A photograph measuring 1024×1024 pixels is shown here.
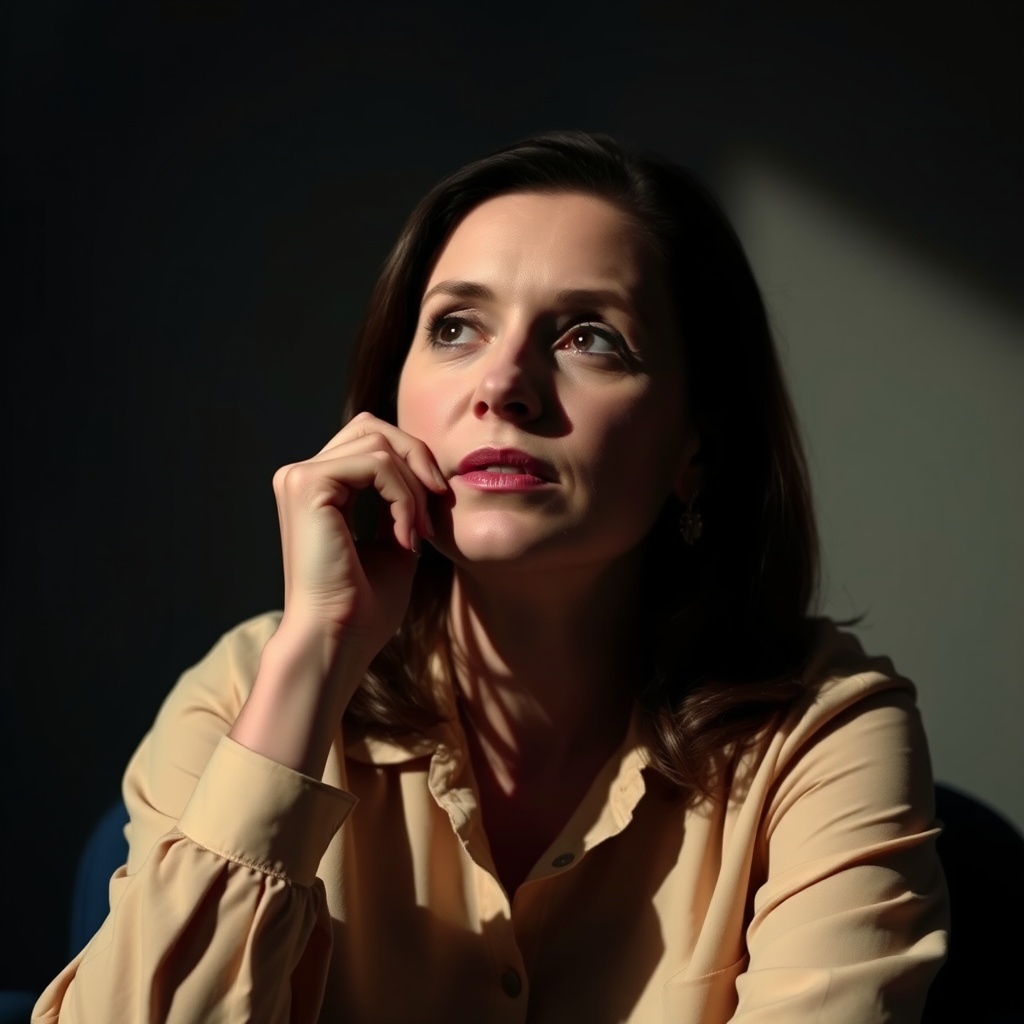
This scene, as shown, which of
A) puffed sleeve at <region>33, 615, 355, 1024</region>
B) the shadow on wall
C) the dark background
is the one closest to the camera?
puffed sleeve at <region>33, 615, 355, 1024</region>

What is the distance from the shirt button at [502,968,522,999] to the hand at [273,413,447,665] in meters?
0.36

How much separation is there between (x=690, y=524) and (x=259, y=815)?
66 cm

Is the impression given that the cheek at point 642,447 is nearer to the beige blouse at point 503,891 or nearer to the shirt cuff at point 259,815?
the beige blouse at point 503,891

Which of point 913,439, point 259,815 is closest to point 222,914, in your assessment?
point 259,815

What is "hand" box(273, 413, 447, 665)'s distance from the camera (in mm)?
1317

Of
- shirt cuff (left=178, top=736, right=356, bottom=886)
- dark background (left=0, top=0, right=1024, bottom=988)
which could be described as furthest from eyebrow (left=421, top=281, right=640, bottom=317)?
dark background (left=0, top=0, right=1024, bottom=988)

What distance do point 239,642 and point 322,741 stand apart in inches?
12.9

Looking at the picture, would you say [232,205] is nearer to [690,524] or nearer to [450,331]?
[450,331]

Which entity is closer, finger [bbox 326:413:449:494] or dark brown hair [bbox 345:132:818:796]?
finger [bbox 326:413:449:494]

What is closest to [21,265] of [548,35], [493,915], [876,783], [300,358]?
[300,358]

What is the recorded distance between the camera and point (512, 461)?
1.33 meters

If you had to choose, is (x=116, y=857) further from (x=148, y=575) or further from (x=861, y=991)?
(x=861, y=991)

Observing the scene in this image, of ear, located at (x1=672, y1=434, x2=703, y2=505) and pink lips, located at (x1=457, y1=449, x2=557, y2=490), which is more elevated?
pink lips, located at (x1=457, y1=449, x2=557, y2=490)

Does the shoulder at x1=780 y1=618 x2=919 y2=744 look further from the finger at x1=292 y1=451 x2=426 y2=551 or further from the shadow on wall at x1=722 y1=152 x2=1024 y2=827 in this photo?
the shadow on wall at x1=722 y1=152 x2=1024 y2=827
